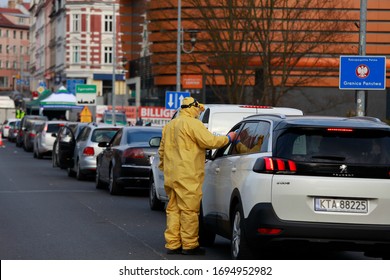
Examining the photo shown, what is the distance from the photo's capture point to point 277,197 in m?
11.1

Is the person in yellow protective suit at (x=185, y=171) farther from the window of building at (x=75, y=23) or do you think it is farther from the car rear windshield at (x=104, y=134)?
the window of building at (x=75, y=23)

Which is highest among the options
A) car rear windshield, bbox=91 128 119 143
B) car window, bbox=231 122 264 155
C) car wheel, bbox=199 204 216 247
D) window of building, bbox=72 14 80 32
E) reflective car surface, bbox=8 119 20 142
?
window of building, bbox=72 14 80 32

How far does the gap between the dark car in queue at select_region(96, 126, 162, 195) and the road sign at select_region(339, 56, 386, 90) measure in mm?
4230

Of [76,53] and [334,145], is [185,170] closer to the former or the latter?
[334,145]

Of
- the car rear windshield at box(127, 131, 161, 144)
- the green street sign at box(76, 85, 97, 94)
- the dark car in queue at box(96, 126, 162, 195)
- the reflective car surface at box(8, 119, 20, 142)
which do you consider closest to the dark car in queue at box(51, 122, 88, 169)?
the dark car in queue at box(96, 126, 162, 195)

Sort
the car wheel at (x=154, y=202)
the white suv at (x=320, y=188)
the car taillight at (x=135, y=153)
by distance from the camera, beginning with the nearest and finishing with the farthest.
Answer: the white suv at (x=320, y=188)
the car wheel at (x=154, y=202)
the car taillight at (x=135, y=153)

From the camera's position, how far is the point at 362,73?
25.0 meters

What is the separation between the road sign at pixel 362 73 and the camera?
24.8 metres

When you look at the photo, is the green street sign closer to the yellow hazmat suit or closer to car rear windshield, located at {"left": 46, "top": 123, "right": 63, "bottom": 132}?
car rear windshield, located at {"left": 46, "top": 123, "right": 63, "bottom": 132}

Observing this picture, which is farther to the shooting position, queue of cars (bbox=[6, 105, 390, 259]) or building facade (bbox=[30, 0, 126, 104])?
building facade (bbox=[30, 0, 126, 104])

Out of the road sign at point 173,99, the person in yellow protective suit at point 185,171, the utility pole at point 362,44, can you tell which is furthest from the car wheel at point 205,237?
the road sign at point 173,99

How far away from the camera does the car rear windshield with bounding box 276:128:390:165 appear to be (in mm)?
11211

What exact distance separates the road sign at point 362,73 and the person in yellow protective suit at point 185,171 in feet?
39.9

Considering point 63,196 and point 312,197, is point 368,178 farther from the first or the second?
point 63,196
